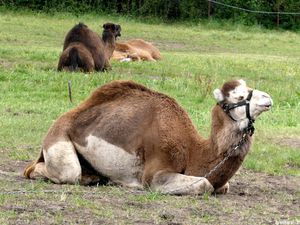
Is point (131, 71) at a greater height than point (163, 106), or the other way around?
point (163, 106)

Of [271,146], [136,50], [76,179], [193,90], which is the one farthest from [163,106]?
[136,50]

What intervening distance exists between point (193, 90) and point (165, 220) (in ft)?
33.3

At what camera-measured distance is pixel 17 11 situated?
114 ft

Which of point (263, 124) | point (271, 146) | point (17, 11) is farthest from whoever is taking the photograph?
point (17, 11)

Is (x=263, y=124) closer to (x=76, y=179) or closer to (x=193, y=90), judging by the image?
(x=193, y=90)

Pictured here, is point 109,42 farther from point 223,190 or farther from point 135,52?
point 223,190

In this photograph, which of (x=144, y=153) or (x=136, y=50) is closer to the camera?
(x=144, y=153)

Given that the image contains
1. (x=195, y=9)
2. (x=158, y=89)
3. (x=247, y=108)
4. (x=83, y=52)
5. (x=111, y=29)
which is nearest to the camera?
(x=247, y=108)

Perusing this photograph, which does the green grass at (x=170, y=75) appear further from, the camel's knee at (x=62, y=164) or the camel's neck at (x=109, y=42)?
the camel's knee at (x=62, y=164)

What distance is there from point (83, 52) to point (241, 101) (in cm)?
1183

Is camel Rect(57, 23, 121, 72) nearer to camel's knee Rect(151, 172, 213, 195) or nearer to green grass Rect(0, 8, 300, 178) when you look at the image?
green grass Rect(0, 8, 300, 178)

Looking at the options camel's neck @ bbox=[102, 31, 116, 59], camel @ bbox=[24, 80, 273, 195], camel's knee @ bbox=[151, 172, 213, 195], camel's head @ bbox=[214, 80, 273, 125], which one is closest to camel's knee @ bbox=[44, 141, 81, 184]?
camel @ bbox=[24, 80, 273, 195]

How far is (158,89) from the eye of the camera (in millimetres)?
16766

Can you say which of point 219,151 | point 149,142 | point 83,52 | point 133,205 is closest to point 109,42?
point 83,52
